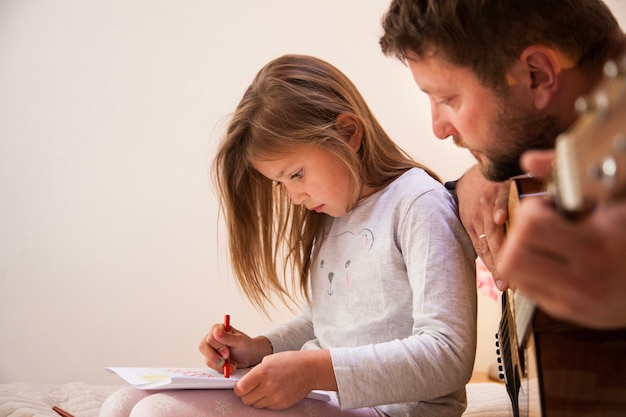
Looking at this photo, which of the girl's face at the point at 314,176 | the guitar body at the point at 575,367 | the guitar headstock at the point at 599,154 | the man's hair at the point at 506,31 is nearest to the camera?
the guitar headstock at the point at 599,154

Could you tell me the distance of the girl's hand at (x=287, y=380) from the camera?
3.31 feet

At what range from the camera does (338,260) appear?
129 cm

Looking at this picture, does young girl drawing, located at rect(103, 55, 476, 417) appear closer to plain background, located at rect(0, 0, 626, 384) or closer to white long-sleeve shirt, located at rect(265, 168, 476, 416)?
white long-sleeve shirt, located at rect(265, 168, 476, 416)

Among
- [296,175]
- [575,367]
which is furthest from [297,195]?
[575,367]

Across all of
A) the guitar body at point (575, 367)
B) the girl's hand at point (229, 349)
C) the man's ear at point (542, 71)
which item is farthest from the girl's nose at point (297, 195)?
the guitar body at point (575, 367)

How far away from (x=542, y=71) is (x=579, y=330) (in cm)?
34

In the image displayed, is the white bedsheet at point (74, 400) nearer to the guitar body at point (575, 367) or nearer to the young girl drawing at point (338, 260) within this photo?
the young girl drawing at point (338, 260)

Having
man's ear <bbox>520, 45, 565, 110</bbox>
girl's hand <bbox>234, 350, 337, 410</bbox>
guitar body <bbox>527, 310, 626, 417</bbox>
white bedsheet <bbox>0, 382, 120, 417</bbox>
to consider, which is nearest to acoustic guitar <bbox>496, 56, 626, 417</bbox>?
guitar body <bbox>527, 310, 626, 417</bbox>

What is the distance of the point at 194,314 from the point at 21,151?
816mm

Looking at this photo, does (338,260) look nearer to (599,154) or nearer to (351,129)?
(351,129)

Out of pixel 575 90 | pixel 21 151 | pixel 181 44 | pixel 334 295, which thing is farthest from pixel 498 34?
pixel 21 151

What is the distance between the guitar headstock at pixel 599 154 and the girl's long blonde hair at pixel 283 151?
822 millimetres

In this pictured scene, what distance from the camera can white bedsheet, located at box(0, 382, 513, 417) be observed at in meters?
1.42

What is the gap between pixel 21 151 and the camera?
249 centimetres
